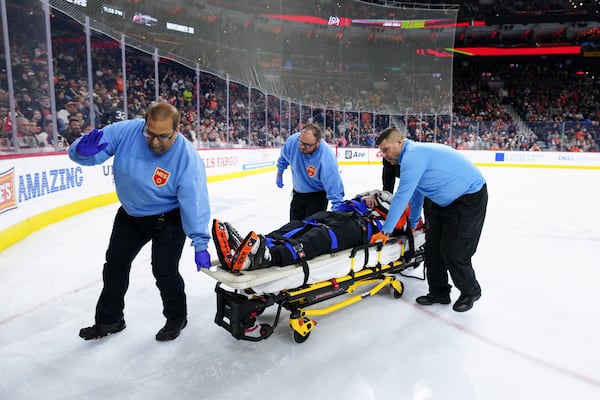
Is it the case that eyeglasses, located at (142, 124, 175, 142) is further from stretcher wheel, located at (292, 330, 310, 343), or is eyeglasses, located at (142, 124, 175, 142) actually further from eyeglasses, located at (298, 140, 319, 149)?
eyeglasses, located at (298, 140, 319, 149)

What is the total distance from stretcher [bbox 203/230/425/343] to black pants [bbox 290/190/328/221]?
0.83m

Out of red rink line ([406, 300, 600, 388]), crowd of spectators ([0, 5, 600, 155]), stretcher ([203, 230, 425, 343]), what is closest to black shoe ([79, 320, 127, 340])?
stretcher ([203, 230, 425, 343])

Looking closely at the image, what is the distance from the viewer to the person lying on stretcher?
7.13ft

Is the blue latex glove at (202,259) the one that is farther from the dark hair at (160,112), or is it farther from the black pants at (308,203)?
the black pants at (308,203)

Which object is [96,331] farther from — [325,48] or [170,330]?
[325,48]

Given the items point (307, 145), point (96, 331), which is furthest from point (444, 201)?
point (96, 331)

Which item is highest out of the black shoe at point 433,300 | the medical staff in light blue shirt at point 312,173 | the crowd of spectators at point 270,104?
the crowd of spectators at point 270,104

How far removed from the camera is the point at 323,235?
259cm

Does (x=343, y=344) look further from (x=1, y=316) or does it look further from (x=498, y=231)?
(x=498, y=231)

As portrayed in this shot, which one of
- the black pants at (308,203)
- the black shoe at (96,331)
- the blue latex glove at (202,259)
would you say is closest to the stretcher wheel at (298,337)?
the blue latex glove at (202,259)

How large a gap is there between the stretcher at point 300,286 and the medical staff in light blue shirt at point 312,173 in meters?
0.55

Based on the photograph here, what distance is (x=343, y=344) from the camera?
2408 mm

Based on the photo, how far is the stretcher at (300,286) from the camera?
2.20 m

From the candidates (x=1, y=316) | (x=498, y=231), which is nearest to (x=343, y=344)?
(x=1, y=316)
